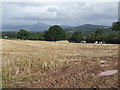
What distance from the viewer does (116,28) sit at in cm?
4450

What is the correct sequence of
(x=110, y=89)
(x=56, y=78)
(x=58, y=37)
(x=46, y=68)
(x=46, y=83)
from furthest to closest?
(x=58, y=37) → (x=46, y=68) → (x=56, y=78) → (x=46, y=83) → (x=110, y=89)

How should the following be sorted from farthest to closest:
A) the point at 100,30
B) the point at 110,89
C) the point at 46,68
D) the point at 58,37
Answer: the point at 100,30 < the point at 58,37 < the point at 46,68 < the point at 110,89

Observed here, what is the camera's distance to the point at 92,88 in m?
4.56

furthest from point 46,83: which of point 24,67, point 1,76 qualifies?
point 24,67

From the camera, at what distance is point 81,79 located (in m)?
5.26

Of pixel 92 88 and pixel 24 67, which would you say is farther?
pixel 24 67

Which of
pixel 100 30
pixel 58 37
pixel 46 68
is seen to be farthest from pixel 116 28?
pixel 46 68

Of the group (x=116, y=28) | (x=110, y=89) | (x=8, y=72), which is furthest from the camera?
(x=116, y=28)

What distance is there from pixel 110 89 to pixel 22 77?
258 centimetres

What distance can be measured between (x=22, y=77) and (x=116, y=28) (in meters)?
41.5

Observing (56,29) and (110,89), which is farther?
(56,29)

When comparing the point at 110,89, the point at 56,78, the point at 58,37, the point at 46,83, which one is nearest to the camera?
the point at 110,89

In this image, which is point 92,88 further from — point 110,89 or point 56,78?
point 56,78

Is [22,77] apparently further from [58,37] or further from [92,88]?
[58,37]
